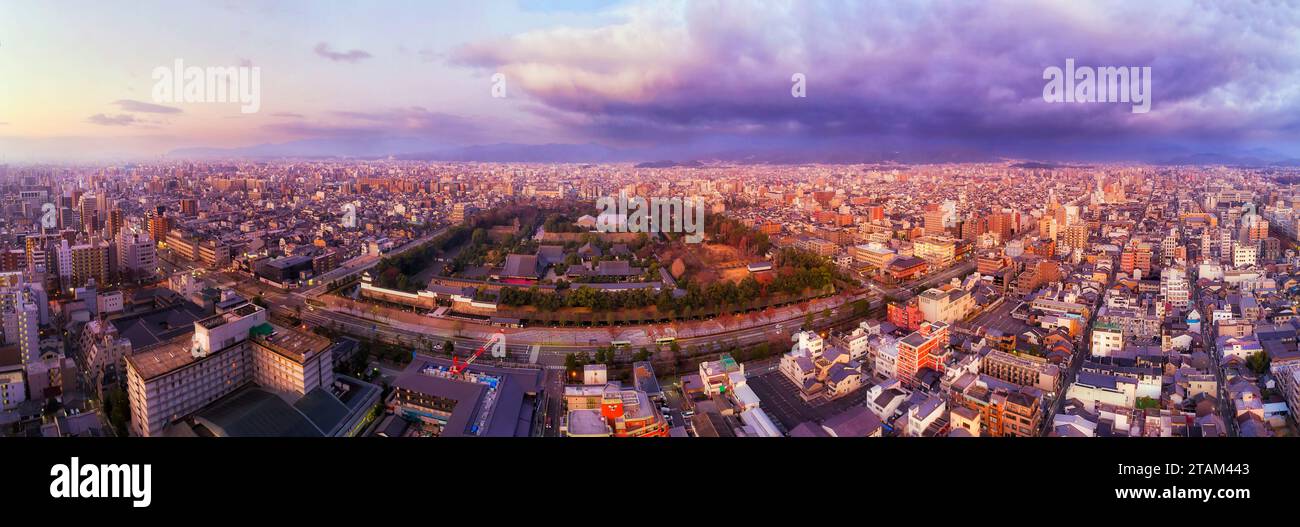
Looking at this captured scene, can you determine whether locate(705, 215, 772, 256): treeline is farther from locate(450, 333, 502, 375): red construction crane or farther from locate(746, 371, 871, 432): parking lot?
locate(746, 371, 871, 432): parking lot

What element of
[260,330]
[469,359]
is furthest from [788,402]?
[260,330]

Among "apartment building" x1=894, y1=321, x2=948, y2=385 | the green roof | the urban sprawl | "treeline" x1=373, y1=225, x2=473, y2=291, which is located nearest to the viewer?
the urban sprawl

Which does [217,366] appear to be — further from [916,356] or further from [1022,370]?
[1022,370]

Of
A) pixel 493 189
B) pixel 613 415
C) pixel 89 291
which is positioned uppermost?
pixel 493 189

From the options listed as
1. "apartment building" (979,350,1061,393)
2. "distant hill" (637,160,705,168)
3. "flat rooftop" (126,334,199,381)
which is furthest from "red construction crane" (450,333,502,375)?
"distant hill" (637,160,705,168)
